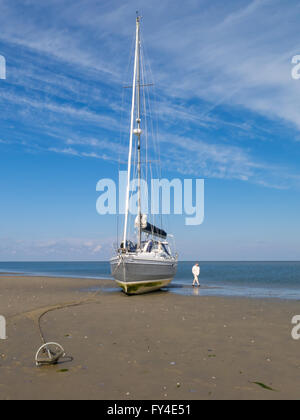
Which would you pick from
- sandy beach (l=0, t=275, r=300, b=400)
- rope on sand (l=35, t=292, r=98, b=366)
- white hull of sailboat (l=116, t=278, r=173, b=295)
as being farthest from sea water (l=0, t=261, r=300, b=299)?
rope on sand (l=35, t=292, r=98, b=366)

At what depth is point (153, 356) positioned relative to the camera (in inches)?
384

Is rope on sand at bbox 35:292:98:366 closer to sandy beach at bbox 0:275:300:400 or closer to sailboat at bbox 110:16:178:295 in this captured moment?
sandy beach at bbox 0:275:300:400

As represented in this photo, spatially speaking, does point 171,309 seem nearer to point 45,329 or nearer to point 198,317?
point 198,317

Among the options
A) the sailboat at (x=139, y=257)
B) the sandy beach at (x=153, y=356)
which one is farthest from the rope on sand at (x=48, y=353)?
the sailboat at (x=139, y=257)

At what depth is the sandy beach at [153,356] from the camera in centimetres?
727

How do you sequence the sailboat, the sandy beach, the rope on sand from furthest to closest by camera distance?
the sailboat → the rope on sand → the sandy beach

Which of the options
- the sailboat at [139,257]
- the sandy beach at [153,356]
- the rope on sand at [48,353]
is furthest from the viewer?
the sailboat at [139,257]

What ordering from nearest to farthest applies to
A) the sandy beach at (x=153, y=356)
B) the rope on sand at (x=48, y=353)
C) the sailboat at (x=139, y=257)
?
the sandy beach at (x=153, y=356) < the rope on sand at (x=48, y=353) < the sailboat at (x=139, y=257)

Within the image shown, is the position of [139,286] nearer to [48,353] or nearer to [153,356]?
[153,356]

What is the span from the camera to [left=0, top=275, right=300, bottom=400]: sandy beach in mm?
7270

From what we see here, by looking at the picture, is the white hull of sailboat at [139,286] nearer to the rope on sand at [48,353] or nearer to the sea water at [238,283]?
the sea water at [238,283]

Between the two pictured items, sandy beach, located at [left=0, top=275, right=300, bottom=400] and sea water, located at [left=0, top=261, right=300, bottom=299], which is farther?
sea water, located at [left=0, top=261, right=300, bottom=299]
